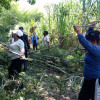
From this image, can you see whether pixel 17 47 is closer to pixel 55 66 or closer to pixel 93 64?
pixel 93 64

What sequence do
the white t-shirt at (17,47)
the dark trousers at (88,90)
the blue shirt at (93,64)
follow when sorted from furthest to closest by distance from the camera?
the white t-shirt at (17,47), the dark trousers at (88,90), the blue shirt at (93,64)

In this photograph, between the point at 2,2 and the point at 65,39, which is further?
the point at 65,39

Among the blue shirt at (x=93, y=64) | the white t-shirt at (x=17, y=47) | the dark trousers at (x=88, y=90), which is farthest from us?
Answer: the white t-shirt at (x=17, y=47)

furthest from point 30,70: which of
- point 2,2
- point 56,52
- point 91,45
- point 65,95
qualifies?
point 91,45

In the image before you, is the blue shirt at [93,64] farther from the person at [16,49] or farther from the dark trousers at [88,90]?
the person at [16,49]

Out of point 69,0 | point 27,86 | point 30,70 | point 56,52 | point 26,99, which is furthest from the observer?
point 69,0

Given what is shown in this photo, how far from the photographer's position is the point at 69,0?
8648 mm

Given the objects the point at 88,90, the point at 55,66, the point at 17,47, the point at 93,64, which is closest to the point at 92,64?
the point at 93,64

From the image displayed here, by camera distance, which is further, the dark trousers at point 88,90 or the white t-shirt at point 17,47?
the white t-shirt at point 17,47

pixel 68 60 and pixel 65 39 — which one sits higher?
pixel 65 39

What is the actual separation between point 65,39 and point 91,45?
6703 millimetres

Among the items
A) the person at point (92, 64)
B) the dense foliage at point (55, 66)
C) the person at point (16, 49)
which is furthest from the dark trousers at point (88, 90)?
the person at point (16, 49)

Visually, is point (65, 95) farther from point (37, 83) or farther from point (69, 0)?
point (69, 0)

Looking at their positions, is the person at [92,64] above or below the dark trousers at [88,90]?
above
